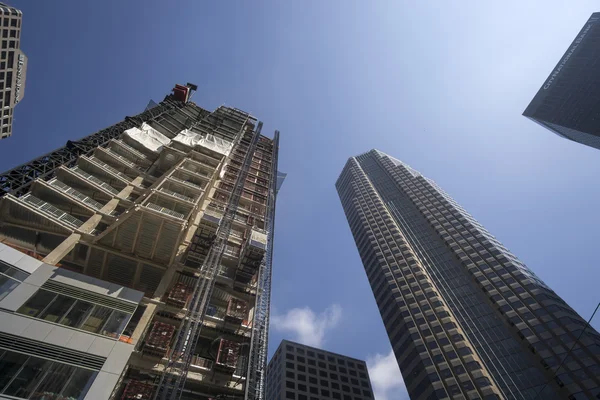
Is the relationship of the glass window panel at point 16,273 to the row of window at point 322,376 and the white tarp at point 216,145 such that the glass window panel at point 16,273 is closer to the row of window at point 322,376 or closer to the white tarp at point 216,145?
the white tarp at point 216,145

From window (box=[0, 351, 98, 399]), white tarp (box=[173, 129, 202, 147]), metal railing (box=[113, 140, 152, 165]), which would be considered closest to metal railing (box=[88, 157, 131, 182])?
metal railing (box=[113, 140, 152, 165])

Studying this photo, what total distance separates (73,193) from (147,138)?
14555mm

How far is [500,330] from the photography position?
65062 mm

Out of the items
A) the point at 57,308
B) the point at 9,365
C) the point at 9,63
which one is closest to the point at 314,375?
the point at 57,308

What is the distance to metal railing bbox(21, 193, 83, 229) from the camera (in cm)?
2250

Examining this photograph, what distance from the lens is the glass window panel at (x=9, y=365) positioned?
12.9 metres

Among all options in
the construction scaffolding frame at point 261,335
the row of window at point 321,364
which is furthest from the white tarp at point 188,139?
the row of window at point 321,364

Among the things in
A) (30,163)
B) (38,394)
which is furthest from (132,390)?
(30,163)

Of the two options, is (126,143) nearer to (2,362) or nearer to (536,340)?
(2,362)

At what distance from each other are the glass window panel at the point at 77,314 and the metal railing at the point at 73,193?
10.9 metres

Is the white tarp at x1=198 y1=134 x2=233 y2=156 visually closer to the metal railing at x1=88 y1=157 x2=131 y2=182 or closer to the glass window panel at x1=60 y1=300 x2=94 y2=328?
the metal railing at x1=88 y1=157 x2=131 y2=182

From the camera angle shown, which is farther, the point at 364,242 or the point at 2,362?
the point at 364,242

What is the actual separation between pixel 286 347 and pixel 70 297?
8666cm

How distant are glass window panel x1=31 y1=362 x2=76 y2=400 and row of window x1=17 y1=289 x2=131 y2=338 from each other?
223 centimetres
